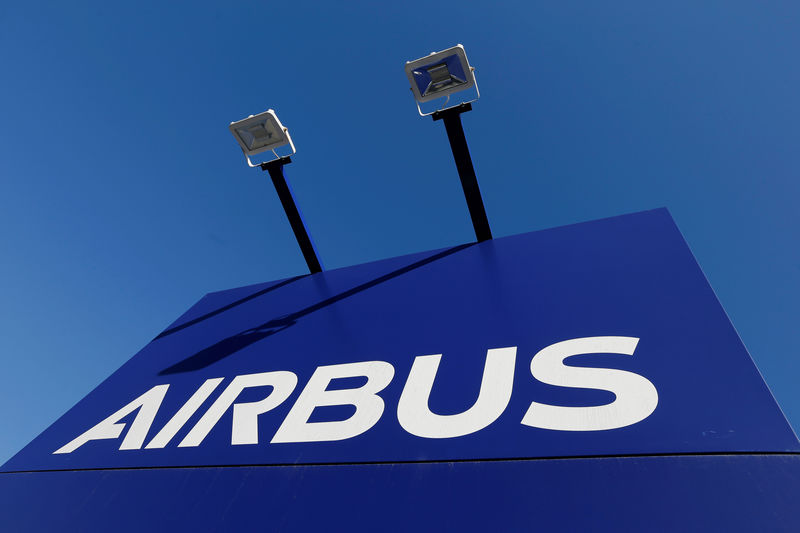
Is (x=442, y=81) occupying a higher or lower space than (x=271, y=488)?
higher

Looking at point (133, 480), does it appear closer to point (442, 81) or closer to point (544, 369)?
point (544, 369)

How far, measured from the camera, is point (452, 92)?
15.1 ft

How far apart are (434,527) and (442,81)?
4.07 metres

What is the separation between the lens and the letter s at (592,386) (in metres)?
2.10

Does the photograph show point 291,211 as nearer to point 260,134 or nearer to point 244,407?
point 260,134

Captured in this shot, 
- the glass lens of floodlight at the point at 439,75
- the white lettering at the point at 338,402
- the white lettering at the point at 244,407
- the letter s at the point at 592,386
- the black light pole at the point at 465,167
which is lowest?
the letter s at the point at 592,386

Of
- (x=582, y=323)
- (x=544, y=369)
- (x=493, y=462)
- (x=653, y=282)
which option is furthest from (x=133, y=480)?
(x=653, y=282)

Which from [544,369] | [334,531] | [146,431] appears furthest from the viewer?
[146,431]

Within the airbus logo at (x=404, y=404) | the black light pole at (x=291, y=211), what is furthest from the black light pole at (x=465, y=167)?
the airbus logo at (x=404, y=404)

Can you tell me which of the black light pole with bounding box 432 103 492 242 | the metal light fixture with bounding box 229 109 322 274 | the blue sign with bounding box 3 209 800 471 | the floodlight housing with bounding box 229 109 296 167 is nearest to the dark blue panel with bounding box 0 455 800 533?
the blue sign with bounding box 3 209 800 471

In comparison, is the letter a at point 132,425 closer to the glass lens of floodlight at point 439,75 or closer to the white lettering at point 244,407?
the white lettering at point 244,407

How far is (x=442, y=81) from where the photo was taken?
464 centimetres

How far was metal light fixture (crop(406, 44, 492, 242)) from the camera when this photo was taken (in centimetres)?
444

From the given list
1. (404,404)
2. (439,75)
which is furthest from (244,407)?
(439,75)
